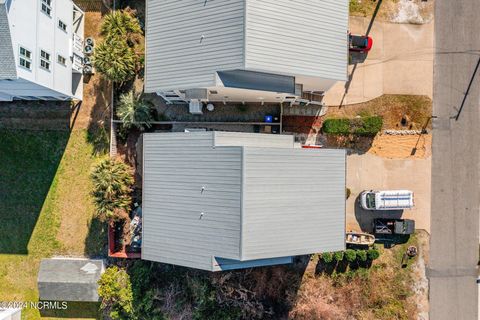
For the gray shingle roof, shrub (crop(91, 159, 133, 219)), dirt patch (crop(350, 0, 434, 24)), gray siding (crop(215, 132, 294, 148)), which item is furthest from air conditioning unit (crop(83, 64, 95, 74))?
dirt patch (crop(350, 0, 434, 24))

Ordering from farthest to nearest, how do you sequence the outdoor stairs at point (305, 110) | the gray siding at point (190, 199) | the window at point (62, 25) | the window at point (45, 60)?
the outdoor stairs at point (305, 110)
the window at point (62, 25)
the window at point (45, 60)
the gray siding at point (190, 199)

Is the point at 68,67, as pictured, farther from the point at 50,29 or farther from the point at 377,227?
the point at 377,227

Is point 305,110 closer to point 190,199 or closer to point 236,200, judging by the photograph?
point 236,200

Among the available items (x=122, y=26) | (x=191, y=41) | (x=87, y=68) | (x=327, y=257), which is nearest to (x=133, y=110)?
(x=87, y=68)

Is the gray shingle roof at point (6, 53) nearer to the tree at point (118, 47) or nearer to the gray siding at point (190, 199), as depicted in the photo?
the tree at point (118, 47)

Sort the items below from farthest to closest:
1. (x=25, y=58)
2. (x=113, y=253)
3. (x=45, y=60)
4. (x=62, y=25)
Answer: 1. (x=113, y=253)
2. (x=62, y=25)
3. (x=45, y=60)
4. (x=25, y=58)

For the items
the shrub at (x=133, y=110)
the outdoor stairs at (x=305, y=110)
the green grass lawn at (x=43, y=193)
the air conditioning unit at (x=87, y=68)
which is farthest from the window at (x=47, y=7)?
the outdoor stairs at (x=305, y=110)
